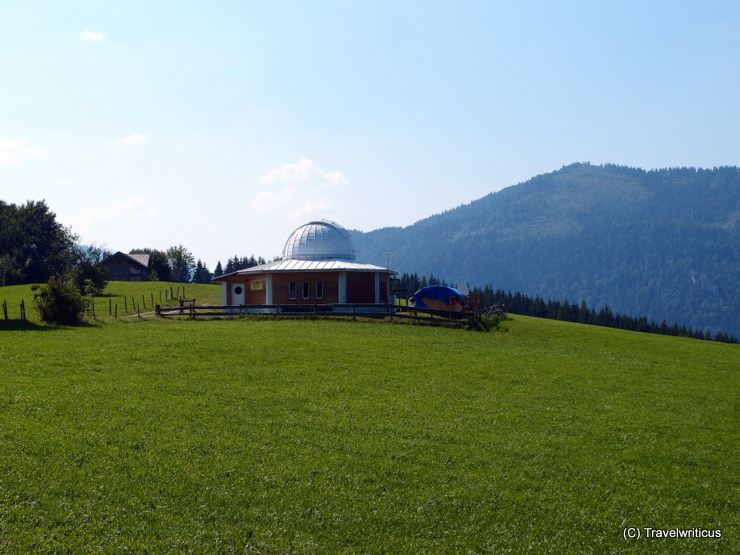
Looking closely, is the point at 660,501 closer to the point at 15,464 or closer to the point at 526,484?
the point at 526,484

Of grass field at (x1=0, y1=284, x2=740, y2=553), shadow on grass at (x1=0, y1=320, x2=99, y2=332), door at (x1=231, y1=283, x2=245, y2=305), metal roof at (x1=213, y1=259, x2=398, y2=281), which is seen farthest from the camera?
door at (x1=231, y1=283, x2=245, y2=305)

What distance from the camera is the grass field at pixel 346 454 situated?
9984mm

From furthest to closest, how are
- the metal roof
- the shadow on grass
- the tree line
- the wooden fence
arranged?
the tree line
the metal roof
the wooden fence
the shadow on grass

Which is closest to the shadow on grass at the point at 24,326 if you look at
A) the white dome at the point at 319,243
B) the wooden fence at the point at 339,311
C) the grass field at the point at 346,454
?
the grass field at the point at 346,454

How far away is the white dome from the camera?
5012 cm

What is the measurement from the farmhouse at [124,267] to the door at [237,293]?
165 ft

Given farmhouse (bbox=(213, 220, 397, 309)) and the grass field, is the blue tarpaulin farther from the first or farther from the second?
→ the grass field

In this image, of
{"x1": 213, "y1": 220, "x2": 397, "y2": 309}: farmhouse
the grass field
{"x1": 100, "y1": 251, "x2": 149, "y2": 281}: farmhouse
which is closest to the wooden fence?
{"x1": 213, "y1": 220, "x2": 397, "y2": 309}: farmhouse

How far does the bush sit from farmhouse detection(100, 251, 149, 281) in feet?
204

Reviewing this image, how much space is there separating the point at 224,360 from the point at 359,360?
5.41 metres

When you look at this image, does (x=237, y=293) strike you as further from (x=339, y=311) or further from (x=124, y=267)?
(x=124, y=267)

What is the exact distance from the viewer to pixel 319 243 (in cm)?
5019

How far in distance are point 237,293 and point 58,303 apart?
1845 centimetres

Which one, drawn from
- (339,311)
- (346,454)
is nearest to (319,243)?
(339,311)
